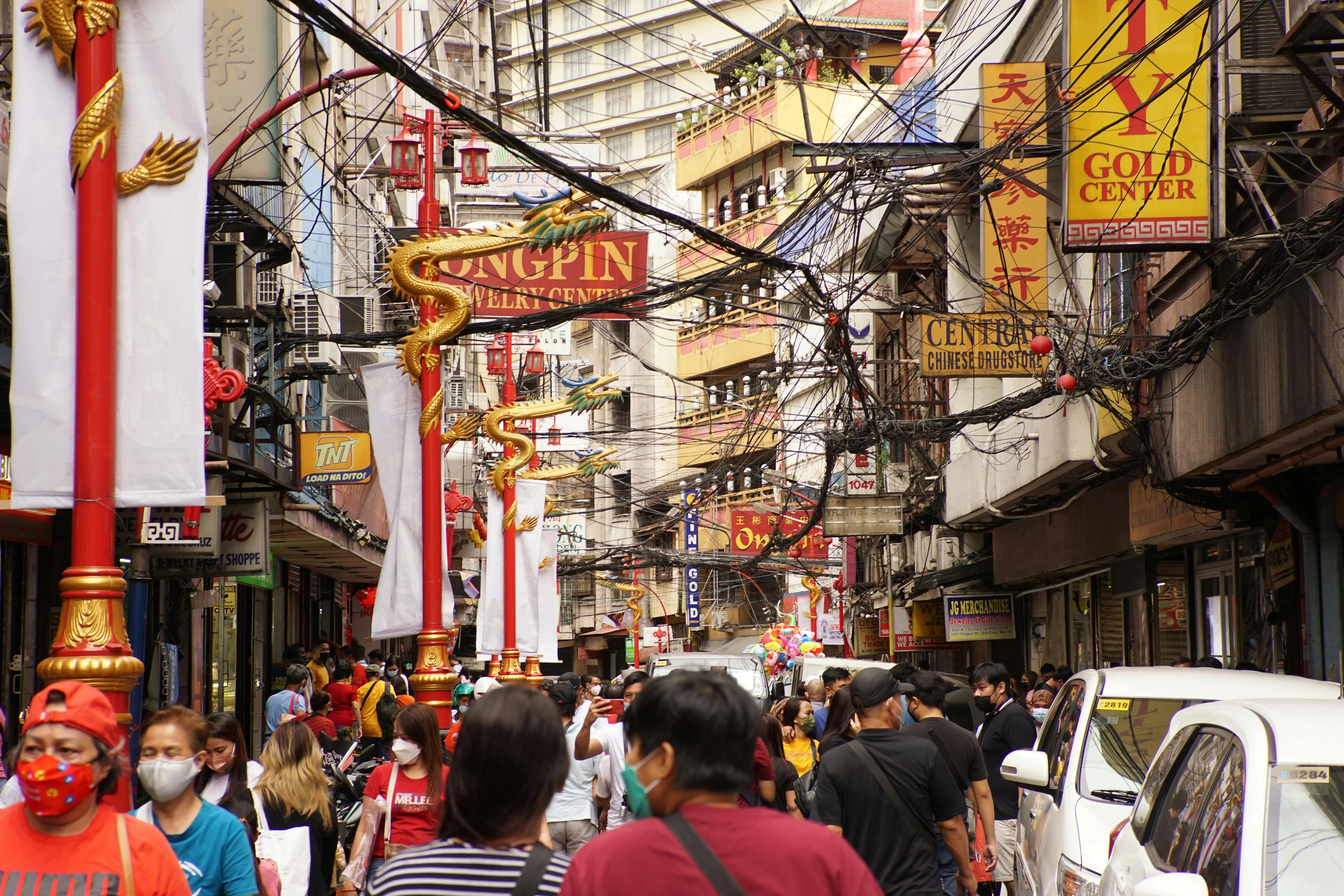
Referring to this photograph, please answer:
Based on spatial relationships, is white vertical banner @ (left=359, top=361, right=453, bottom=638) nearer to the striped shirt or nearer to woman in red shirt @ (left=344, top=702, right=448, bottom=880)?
woman in red shirt @ (left=344, top=702, right=448, bottom=880)

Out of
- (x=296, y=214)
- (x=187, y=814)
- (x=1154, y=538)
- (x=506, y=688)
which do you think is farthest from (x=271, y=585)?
(x=506, y=688)

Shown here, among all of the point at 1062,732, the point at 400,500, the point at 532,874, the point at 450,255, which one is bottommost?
the point at 1062,732

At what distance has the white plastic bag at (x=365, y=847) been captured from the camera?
7.47 metres

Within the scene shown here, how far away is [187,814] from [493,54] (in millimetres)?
8654

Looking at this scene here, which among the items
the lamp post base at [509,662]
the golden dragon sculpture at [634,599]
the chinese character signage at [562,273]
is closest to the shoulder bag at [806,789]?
the chinese character signage at [562,273]

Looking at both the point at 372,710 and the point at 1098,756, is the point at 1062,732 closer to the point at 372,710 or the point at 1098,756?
the point at 1098,756

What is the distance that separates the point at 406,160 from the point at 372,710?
11116mm

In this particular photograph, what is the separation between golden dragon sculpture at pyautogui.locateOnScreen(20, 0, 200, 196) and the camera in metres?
5.82

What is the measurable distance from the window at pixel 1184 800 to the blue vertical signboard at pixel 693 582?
42883 millimetres

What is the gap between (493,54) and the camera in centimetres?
1258

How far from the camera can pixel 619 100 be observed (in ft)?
243

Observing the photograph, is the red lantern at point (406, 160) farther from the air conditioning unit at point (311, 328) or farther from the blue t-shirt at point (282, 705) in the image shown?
the blue t-shirt at point (282, 705)

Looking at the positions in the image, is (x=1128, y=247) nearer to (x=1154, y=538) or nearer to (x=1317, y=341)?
(x=1317, y=341)

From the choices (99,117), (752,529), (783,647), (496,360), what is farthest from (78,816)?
(496,360)
